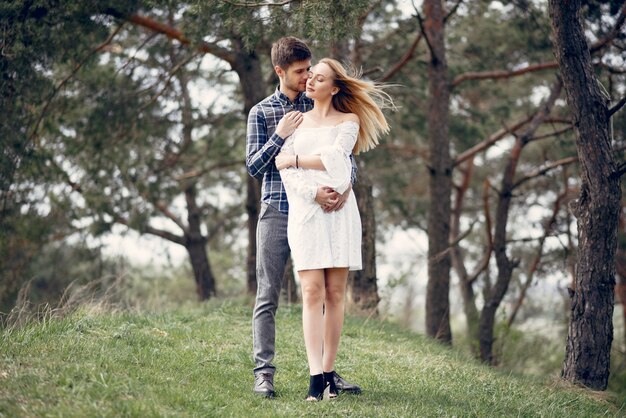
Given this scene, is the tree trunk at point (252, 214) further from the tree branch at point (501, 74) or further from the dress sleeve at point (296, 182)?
the dress sleeve at point (296, 182)

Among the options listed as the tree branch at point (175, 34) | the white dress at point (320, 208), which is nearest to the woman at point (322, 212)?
the white dress at point (320, 208)

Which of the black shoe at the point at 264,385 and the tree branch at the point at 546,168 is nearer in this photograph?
the black shoe at the point at 264,385

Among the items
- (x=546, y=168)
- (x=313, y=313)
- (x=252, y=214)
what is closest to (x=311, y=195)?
(x=313, y=313)

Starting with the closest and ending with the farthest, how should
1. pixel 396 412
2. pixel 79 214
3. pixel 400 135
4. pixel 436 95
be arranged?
pixel 396 412, pixel 436 95, pixel 79 214, pixel 400 135

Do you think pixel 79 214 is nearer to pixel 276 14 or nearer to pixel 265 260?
pixel 276 14

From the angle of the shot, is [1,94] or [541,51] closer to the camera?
[1,94]

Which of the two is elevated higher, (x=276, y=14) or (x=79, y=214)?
(x=276, y=14)

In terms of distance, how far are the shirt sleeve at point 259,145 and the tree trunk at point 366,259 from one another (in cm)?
485

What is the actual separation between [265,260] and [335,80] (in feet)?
4.16

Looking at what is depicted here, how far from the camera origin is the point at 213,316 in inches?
346

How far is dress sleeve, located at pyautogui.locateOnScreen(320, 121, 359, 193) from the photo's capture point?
201 inches

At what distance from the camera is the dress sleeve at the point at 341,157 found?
5.10 meters

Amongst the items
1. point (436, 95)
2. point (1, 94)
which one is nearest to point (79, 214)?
point (1, 94)

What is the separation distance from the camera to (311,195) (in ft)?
16.6
